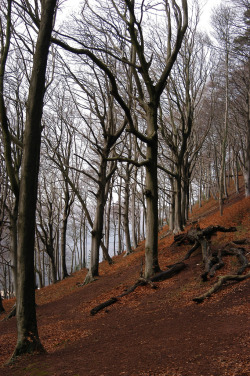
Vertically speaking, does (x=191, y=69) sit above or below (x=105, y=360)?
above

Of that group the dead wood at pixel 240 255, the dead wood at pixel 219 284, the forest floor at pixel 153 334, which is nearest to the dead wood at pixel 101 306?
the forest floor at pixel 153 334

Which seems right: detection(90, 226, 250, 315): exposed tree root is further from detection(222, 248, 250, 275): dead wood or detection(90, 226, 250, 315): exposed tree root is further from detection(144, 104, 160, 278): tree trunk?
detection(144, 104, 160, 278): tree trunk

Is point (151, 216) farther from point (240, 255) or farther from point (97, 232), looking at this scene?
point (97, 232)

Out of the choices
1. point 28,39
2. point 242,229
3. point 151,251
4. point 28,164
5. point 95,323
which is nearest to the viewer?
point 28,164

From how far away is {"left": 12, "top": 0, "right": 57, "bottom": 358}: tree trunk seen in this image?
541cm

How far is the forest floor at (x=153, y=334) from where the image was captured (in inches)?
152

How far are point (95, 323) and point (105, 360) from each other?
333cm

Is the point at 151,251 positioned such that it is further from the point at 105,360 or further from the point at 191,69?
the point at 191,69

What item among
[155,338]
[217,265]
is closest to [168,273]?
[217,265]

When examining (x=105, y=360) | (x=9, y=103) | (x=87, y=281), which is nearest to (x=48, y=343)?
(x=105, y=360)

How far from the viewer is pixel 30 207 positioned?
5.54 m

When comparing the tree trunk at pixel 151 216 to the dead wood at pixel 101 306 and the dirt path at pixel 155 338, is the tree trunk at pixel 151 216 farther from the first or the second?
the dead wood at pixel 101 306

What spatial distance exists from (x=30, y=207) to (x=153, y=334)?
309cm

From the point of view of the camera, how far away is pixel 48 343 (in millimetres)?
6809
